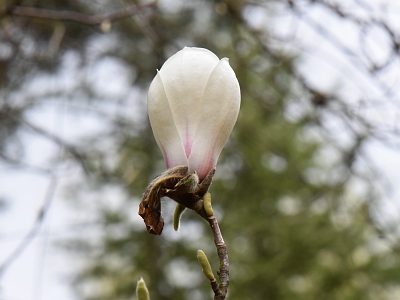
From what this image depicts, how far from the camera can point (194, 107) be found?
584 millimetres

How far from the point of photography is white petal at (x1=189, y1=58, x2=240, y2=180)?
583 mm

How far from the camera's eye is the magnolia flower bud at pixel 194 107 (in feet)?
1.91

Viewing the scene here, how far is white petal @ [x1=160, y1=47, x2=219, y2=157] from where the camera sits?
578mm

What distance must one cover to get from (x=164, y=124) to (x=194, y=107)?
4cm

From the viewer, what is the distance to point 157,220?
0.56 meters

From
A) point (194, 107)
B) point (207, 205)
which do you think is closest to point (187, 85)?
point (194, 107)

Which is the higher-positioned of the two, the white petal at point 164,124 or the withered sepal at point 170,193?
the white petal at point 164,124

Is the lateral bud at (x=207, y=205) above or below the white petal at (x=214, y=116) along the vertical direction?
below

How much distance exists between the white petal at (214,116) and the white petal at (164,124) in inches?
0.7

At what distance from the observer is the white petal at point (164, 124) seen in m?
0.59

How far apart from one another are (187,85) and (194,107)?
1.0 inches

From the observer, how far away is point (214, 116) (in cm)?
59

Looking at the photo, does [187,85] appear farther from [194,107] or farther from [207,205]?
[207,205]

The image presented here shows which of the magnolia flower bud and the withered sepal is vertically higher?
the magnolia flower bud
